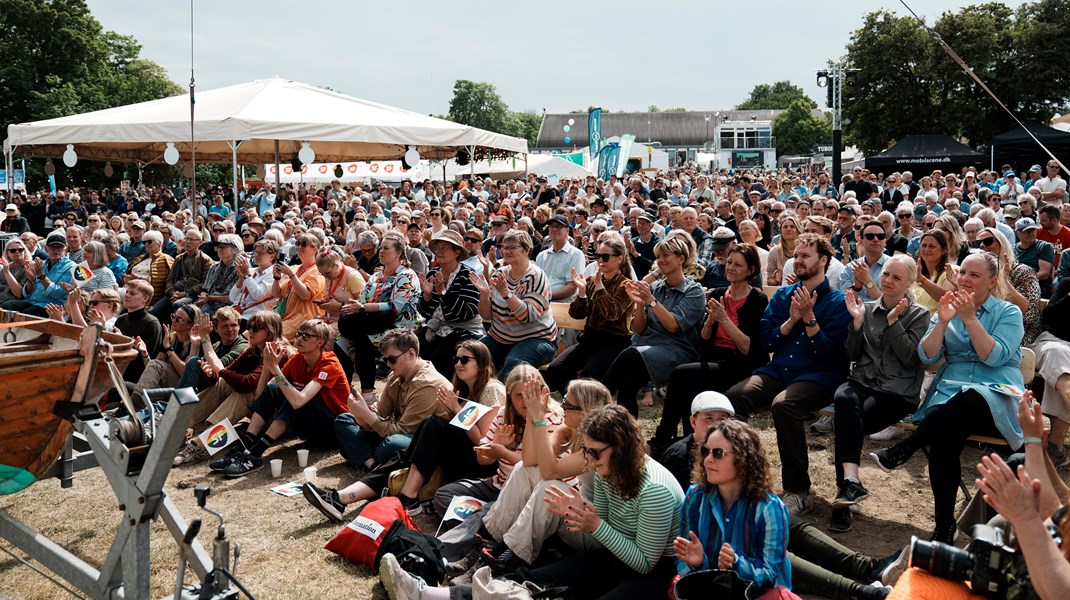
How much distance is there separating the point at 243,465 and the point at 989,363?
4.50 metres

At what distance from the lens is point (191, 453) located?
6.01 m

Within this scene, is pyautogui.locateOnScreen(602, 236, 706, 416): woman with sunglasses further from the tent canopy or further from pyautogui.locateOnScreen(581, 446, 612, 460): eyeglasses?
the tent canopy

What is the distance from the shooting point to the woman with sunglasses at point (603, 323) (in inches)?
241

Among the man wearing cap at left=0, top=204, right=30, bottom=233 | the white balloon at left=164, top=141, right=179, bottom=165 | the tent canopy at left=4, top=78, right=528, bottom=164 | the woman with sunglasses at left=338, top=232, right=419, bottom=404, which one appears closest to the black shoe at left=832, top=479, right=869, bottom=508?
the woman with sunglasses at left=338, top=232, right=419, bottom=404

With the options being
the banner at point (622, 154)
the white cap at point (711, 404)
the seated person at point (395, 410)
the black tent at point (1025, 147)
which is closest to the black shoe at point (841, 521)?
the white cap at point (711, 404)

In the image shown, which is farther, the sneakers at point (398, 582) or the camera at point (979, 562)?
the sneakers at point (398, 582)

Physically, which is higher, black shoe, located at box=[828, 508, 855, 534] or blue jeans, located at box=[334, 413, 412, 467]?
blue jeans, located at box=[334, 413, 412, 467]

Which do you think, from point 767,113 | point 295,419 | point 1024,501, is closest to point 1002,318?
point 1024,501

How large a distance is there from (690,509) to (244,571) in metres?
2.29

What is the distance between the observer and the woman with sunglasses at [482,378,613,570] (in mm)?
3998

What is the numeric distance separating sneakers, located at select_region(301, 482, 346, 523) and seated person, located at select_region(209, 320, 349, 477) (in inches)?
39.7

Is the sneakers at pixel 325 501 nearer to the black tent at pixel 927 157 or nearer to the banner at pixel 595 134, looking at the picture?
the banner at pixel 595 134

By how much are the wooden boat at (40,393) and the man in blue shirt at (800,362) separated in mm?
3244

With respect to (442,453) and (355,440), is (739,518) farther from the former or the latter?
(355,440)
